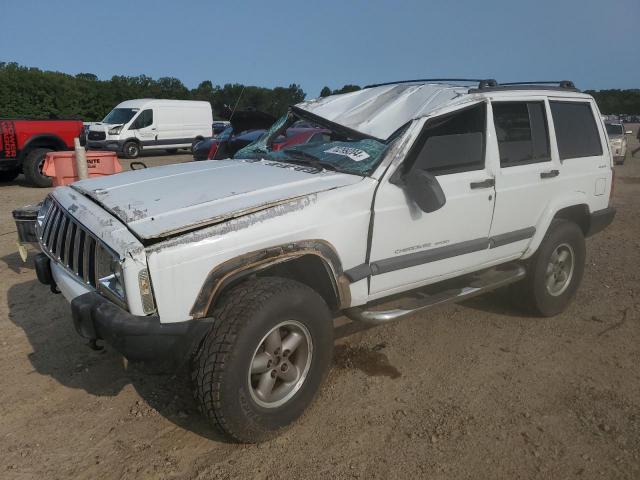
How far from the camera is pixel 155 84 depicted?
3509cm

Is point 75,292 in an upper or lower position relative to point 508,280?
upper

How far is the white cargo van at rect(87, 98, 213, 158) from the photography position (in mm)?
18359

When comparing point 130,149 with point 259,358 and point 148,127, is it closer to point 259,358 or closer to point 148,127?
point 148,127

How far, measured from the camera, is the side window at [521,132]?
3.93m

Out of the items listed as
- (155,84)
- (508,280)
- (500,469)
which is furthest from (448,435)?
(155,84)

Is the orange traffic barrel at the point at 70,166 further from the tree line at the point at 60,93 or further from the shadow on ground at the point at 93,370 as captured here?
the tree line at the point at 60,93

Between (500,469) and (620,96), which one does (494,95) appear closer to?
(500,469)

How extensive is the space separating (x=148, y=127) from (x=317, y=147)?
1695cm

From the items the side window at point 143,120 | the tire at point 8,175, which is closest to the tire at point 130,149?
the side window at point 143,120

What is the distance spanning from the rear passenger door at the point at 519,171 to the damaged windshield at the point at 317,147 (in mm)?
1061

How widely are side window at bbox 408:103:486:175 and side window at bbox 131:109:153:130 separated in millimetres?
17162

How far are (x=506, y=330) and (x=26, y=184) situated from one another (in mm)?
11673

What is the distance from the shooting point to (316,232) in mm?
2896

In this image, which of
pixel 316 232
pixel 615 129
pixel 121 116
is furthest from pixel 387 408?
pixel 615 129
